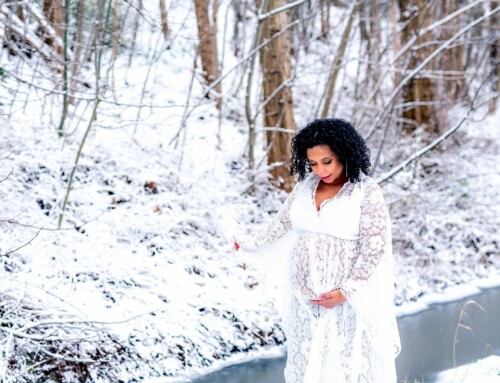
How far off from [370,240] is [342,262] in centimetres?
18

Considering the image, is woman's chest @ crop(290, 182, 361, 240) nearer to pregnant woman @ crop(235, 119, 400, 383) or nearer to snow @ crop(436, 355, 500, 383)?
pregnant woman @ crop(235, 119, 400, 383)

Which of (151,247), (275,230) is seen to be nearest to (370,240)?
(275,230)

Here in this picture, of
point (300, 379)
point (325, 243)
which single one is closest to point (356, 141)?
point (325, 243)

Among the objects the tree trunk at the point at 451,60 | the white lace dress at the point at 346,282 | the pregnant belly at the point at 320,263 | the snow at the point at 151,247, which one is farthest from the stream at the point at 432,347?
the tree trunk at the point at 451,60

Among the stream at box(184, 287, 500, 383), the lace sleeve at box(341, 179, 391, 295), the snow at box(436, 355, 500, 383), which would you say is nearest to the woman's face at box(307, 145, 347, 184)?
the lace sleeve at box(341, 179, 391, 295)

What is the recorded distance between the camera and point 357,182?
306 cm

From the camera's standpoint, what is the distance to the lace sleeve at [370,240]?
2943 millimetres

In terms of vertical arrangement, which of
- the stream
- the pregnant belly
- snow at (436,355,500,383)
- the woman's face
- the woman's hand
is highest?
the woman's face

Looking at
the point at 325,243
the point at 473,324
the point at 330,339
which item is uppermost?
the point at 325,243

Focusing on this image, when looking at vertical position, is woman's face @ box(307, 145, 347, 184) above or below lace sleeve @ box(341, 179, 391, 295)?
above

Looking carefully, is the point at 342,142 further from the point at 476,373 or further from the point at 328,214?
the point at 476,373

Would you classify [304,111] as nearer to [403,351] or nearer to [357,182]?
[403,351]

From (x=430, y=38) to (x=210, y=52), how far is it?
3491 millimetres

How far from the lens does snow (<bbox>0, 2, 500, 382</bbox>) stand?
5289 millimetres
